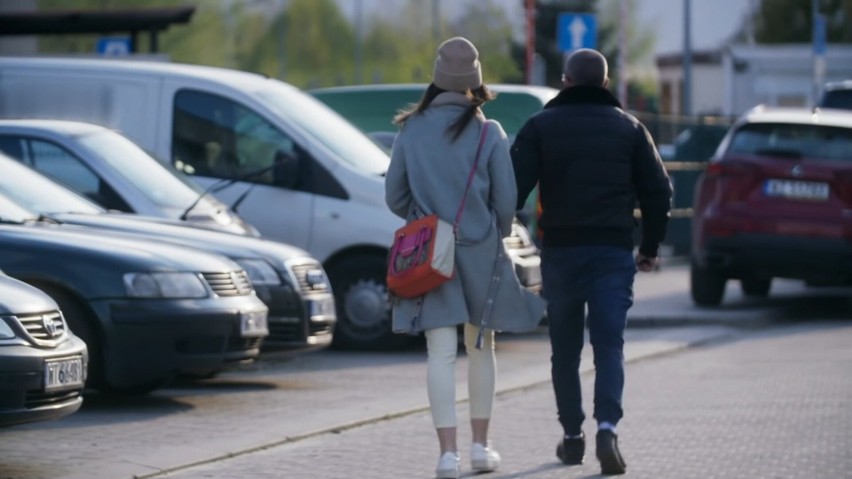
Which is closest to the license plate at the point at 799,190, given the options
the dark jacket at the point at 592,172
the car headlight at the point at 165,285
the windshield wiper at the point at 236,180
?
the windshield wiper at the point at 236,180

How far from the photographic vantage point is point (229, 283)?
33.1 ft

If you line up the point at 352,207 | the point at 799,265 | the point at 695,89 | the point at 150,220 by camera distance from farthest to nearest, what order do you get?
1. the point at 695,89
2. the point at 799,265
3. the point at 352,207
4. the point at 150,220

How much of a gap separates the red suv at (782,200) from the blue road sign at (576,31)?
6.48m

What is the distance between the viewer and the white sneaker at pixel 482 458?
25.3 feet

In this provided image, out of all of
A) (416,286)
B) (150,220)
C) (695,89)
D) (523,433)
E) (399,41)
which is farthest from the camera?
(399,41)

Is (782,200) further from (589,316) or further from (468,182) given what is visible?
(468,182)

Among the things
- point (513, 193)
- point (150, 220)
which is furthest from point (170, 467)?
point (150, 220)

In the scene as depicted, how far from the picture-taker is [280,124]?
13.6m

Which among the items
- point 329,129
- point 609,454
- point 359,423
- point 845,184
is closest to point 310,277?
point 359,423

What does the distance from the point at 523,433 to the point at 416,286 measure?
1.92 m

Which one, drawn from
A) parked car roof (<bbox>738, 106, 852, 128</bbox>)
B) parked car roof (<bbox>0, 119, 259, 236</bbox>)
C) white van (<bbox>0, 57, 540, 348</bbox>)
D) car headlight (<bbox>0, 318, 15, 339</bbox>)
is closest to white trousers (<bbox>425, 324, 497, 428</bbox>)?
car headlight (<bbox>0, 318, 15, 339</bbox>)

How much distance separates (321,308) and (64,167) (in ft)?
6.45

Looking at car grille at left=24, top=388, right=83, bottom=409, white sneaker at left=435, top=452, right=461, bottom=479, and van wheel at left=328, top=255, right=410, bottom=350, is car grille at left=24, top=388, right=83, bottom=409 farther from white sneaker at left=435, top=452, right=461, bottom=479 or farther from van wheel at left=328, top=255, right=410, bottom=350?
van wheel at left=328, top=255, right=410, bottom=350

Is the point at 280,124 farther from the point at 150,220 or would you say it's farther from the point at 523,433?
the point at 523,433
